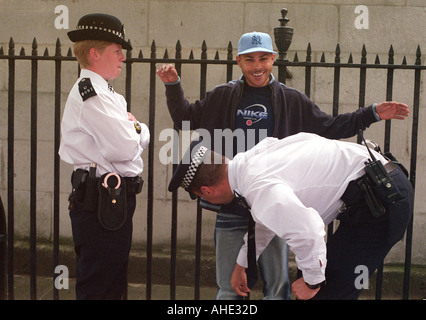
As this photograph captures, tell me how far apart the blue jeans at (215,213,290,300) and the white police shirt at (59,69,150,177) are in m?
0.64

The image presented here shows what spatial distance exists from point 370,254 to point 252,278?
65 cm

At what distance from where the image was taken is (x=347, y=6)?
512 cm

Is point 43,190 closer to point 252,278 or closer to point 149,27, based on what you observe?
point 149,27

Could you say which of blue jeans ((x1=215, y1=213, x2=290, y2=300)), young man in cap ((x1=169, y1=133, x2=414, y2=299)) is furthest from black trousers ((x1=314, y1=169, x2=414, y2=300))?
blue jeans ((x1=215, y1=213, x2=290, y2=300))

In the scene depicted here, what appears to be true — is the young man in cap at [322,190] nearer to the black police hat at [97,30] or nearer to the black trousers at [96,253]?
the black trousers at [96,253]

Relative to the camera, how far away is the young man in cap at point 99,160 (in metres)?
2.93

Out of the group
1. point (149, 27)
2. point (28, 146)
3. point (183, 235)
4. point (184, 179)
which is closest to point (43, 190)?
point (28, 146)

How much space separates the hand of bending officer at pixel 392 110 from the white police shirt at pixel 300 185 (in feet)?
1.78

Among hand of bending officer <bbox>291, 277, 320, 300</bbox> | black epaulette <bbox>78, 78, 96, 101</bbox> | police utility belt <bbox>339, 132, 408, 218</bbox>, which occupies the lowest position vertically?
hand of bending officer <bbox>291, 277, 320, 300</bbox>

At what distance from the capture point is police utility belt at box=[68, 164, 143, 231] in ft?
9.73

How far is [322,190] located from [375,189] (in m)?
0.24

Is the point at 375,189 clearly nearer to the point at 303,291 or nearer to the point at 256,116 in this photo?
the point at 303,291

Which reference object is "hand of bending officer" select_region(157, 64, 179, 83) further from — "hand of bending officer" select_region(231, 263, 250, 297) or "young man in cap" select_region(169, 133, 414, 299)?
"hand of bending officer" select_region(231, 263, 250, 297)

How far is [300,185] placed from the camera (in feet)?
9.09
